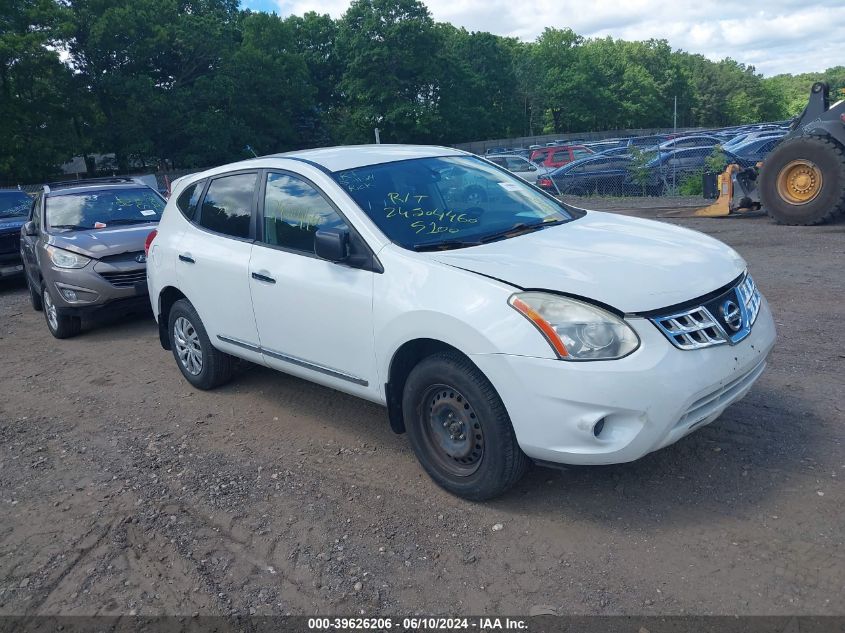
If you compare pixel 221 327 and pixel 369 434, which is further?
pixel 221 327

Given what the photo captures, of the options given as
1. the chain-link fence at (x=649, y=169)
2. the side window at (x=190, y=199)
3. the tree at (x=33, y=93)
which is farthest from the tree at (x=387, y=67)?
the side window at (x=190, y=199)

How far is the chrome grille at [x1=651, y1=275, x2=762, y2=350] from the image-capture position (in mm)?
3393

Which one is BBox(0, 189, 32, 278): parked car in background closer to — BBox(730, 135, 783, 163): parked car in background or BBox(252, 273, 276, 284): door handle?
BBox(252, 273, 276, 284): door handle

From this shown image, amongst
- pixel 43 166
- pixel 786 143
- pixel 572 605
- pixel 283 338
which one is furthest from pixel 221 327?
pixel 43 166

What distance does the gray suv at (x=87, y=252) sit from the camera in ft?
27.2

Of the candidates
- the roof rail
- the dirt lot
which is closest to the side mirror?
the dirt lot

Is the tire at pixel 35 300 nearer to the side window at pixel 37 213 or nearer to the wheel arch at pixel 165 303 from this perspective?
the side window at pixel 37 213

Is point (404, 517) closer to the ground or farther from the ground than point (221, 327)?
closer to the ground

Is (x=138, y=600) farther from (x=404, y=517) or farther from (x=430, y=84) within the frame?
(x=430, y=84)

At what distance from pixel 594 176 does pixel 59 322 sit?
15176 millimetres

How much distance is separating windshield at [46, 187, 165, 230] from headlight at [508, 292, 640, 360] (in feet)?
A: 24.0

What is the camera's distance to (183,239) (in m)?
5.75

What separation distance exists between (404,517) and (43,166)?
40.9 meters

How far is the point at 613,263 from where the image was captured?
373 centimetres
